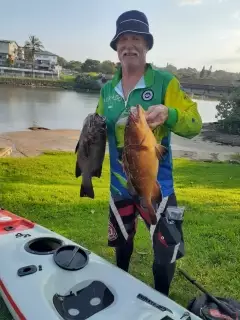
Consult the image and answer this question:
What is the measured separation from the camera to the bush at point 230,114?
88.1ft

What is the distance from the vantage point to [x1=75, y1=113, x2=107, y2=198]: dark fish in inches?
94.3

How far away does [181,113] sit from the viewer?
91.8 inches

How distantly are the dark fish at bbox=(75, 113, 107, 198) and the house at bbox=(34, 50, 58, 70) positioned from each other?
104368 millimetres

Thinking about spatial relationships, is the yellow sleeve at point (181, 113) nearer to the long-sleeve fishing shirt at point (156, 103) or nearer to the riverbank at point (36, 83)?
the long-sleeve fishing shirt at point (156, 103)

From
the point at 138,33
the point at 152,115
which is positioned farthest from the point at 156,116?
the point at 138,33

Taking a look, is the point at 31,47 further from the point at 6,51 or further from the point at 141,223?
the point at 141,223

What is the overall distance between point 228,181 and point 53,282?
7464 millimetres

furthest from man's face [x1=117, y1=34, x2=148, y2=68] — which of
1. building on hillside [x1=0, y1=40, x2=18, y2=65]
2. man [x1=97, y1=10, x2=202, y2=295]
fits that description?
building on hillside [x1=0, y1=40, x2=18, y2=65]

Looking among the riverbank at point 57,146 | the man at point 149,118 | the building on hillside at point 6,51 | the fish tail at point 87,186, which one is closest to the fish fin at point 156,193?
the man at point 149,118

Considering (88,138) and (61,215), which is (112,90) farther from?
(61,215)

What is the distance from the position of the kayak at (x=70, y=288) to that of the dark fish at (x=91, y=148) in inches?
29.8

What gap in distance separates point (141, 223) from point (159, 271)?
8.28 feet

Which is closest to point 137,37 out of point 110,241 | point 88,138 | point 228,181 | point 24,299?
point 88,138

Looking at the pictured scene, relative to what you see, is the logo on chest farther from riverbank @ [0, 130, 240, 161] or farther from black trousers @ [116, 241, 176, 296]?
riverbank @ [0, 130, 240, 161]
